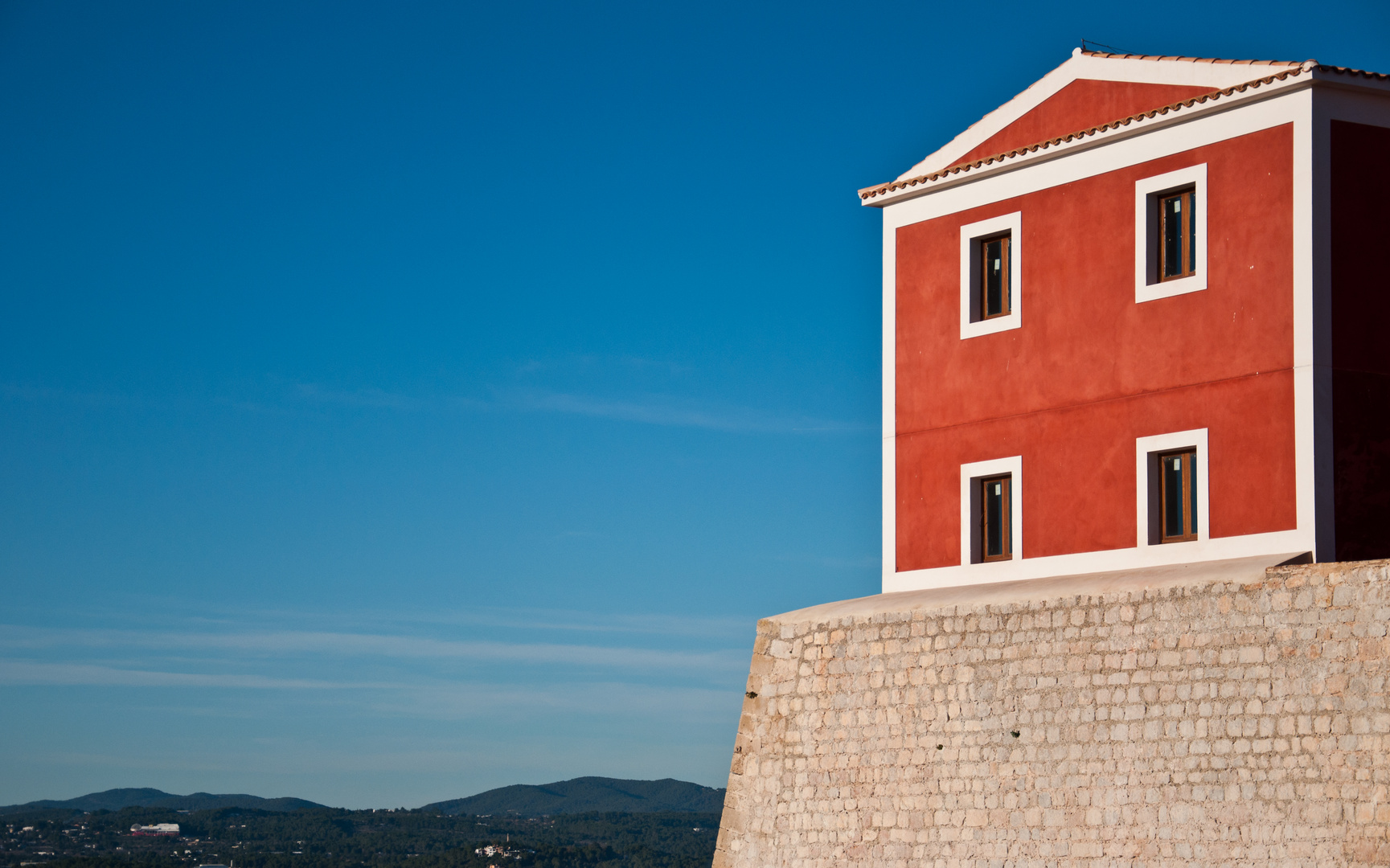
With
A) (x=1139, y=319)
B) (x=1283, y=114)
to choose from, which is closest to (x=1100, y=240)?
(x=1139, y=319)

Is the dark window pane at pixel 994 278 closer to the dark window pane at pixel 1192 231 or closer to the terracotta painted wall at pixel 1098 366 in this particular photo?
the terracotta painted wall at pixel 1098 366

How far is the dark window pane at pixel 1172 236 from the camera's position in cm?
1753

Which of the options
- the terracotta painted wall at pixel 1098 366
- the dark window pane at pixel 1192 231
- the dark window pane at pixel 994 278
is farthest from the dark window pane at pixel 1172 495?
the dark window pane at pixel 994 278

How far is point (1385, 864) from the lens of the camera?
1352 centimetres

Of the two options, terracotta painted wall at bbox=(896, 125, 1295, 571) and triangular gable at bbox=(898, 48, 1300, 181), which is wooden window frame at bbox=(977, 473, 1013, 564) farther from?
triangular gable at bbox=(898, 48, 1300, 181)

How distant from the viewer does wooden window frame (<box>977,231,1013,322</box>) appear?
62.6ft

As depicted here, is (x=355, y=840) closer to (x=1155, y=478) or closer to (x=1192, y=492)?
(x=1155, y=478)

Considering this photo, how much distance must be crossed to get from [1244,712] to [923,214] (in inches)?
305

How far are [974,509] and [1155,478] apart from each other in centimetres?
236

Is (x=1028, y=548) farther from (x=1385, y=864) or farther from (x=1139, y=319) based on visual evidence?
(x=1385, y=864)

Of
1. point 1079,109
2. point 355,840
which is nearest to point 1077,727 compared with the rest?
point 1079,109

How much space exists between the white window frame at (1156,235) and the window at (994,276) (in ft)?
6.03

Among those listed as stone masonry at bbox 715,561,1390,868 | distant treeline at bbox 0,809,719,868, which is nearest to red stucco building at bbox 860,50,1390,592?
stone masonry at bbox 715,561,1390,868

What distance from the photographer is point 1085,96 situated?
1898cm
